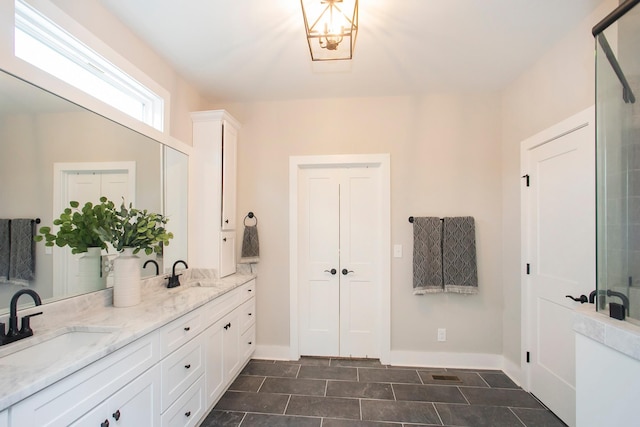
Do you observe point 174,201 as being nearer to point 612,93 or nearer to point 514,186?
point 612,93

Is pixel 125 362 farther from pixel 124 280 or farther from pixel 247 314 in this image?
pixel 247 314

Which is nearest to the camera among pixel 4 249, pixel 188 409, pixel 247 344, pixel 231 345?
pixel 4 249

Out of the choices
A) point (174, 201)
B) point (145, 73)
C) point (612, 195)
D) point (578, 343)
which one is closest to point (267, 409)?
point (174, 201)

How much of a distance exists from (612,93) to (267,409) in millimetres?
2901

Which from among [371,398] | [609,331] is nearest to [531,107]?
[609,331]

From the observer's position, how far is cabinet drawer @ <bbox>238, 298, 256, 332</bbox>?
252 centimetres

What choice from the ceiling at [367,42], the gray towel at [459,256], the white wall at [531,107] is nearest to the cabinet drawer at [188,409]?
the gray towel at [459,256]

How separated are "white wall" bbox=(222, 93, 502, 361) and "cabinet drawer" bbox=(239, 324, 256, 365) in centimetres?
10

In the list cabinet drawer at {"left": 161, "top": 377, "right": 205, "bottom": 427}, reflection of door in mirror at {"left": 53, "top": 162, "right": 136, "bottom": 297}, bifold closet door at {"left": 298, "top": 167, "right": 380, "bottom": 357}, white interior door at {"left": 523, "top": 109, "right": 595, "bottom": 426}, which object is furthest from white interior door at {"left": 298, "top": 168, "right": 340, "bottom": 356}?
white interior door at {"left": 523, "top": 109, "right": 595, "bottom": 426}

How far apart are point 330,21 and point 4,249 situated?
194 centimetres

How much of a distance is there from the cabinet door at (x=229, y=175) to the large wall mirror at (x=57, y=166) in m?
0.65

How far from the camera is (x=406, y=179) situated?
2.79 metres

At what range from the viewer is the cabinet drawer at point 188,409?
1503 mm

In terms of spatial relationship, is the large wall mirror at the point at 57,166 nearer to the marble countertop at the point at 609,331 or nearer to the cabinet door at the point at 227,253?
the cabinet door at the point at 227,253
